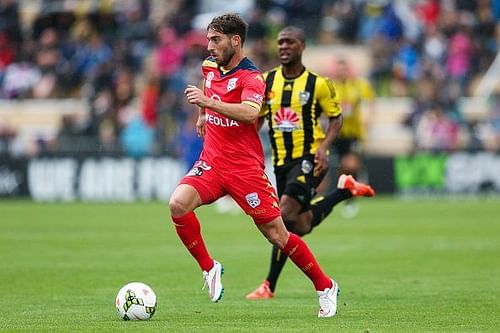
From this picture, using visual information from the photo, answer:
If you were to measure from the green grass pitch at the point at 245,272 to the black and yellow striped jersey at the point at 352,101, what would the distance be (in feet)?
5.39

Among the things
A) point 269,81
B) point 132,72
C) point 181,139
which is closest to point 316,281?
point 269,81

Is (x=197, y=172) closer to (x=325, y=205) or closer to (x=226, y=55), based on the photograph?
(x=226, y=55)

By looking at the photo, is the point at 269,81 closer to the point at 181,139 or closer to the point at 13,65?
the point at 181,139

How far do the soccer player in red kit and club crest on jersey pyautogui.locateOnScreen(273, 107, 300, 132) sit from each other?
1.98 meters

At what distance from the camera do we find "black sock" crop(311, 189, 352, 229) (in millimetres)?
12227

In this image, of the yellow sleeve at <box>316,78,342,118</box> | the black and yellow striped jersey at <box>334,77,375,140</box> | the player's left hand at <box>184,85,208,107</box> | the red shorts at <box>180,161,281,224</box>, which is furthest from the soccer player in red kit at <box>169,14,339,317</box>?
the black and yellow striped jersey at <box>334,77,375,140</box>

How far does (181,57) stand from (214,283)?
22333mm

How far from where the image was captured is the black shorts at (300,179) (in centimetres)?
1172

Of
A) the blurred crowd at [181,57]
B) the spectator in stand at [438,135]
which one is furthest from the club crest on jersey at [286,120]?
the spectator in stand at [438,135]

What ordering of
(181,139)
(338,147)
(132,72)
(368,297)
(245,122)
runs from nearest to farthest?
(245,122), (368,297), (338,147), (181,139), (132,72)

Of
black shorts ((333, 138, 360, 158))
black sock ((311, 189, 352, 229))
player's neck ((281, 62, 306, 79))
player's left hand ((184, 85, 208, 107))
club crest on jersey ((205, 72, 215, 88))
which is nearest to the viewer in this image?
player's left hand ((184, 85, 208, 107))

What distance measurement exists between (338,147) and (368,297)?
10.2 m

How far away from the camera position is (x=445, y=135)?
27.7 metres

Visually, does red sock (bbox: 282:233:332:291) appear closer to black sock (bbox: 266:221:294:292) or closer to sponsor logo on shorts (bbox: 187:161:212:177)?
sponsor logo on shorts (bbox: 187:161:212:177)
